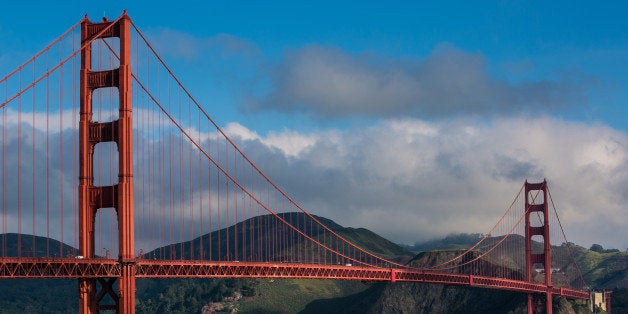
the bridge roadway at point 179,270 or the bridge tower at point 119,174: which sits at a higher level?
the bridge tower at point 119,174

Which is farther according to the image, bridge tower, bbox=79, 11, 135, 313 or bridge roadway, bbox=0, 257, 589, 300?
bridge tower, bbox=79, 11, 135, 313

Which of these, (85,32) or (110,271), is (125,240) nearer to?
(110,271)

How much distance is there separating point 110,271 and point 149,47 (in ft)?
73.8

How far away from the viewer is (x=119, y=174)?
8919cm

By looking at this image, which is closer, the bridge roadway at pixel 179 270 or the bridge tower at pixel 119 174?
the bridge roadway at pixel 179 270

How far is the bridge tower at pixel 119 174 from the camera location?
292ft

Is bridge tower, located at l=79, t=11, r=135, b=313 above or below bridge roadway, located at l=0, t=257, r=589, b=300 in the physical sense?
above

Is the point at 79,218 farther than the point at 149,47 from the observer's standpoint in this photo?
No

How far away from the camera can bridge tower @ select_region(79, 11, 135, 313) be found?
88938mm

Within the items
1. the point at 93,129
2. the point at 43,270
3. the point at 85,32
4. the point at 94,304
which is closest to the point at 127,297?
the point at 94,304

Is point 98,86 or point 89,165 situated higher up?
point 98,86

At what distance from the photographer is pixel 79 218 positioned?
3524 inches

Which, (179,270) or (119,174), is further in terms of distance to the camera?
(179,270)

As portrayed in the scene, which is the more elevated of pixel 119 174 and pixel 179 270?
pixel 119 174
